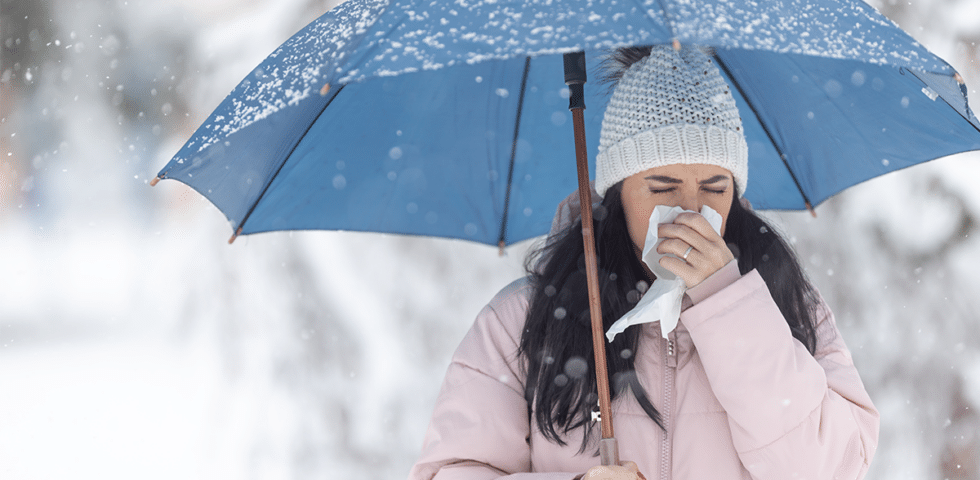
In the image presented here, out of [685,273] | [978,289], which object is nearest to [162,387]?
[685,273]

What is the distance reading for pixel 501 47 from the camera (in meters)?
0.94

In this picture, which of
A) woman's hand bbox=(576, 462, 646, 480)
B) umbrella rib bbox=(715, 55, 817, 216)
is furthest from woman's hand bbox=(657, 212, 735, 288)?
umbrella rib bbox=(715, 55, 817, 216)

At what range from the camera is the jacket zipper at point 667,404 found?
136 cm

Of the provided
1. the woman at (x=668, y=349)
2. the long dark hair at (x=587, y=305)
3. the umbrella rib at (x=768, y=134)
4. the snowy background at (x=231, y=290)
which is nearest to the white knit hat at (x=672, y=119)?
the woman at (x=668, y=349)

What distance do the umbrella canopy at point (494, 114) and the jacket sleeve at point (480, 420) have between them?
1.97 ft

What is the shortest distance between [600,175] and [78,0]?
14.3 ft

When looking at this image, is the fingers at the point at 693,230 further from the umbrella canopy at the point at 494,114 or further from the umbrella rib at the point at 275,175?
the umbrella rib at the point at 275,175

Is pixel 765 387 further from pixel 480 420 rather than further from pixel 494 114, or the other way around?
pixel 494 114

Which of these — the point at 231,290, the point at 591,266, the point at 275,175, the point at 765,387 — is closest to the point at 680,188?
the point at 591,266

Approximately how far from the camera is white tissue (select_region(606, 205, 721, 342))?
133 centimetres

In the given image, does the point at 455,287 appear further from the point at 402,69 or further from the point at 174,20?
the point at 402,69

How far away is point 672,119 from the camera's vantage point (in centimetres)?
147

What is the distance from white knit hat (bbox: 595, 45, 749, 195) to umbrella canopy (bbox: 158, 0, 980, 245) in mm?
154

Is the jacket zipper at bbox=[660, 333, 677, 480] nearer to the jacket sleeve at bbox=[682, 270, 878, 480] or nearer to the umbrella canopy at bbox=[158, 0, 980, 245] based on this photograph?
the jacket sleeve at bbox=[682, 270, 878, 480]
